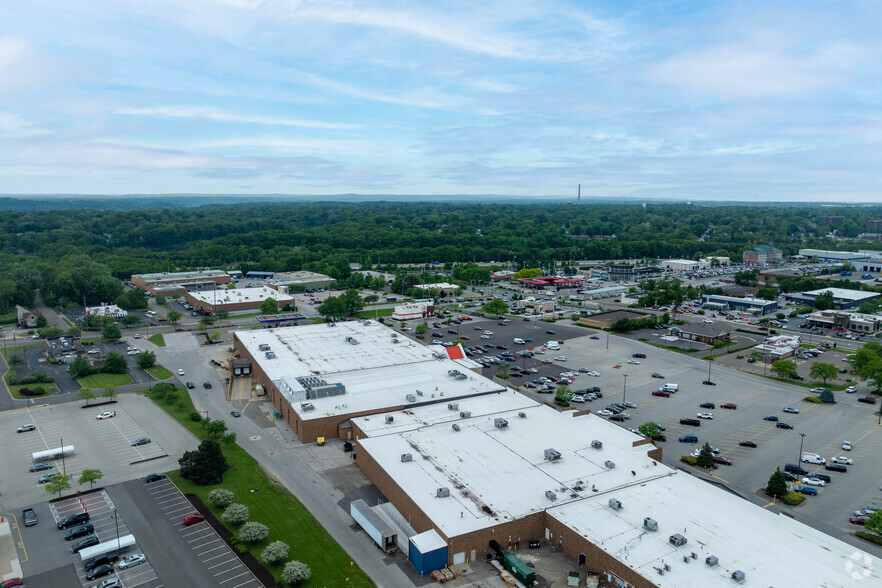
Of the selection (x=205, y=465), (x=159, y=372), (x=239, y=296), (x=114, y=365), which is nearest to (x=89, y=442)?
(x=205, y=465)

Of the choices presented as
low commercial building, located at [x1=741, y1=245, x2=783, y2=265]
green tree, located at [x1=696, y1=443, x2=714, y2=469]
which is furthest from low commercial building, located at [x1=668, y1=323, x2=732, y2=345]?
low commercial building, located at [x1=741, y1=245, x2=783, y2=265]

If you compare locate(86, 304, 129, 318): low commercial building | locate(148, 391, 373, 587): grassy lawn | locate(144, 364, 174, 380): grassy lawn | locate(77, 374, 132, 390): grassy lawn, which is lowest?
locate(148, 391, 373, 587): grassy lawn

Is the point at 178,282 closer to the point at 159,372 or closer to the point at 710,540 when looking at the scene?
the point at 159,372

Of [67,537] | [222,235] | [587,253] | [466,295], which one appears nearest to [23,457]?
[67,537]

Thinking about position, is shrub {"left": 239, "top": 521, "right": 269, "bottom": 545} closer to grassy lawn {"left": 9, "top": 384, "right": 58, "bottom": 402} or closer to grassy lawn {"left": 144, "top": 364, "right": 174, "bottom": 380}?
grassy lawn {"left": 144, "top": 364, "right": 174, "bottom": 380}

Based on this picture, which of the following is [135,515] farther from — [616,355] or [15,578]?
[616,355]

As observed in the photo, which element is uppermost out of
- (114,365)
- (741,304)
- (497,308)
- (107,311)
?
(741,304)

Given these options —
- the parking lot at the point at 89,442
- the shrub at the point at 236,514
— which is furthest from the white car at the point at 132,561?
the parking lot at the point at 89,442

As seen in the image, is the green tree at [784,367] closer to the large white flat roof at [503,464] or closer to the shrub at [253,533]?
the large white flat roof at [503,464]
